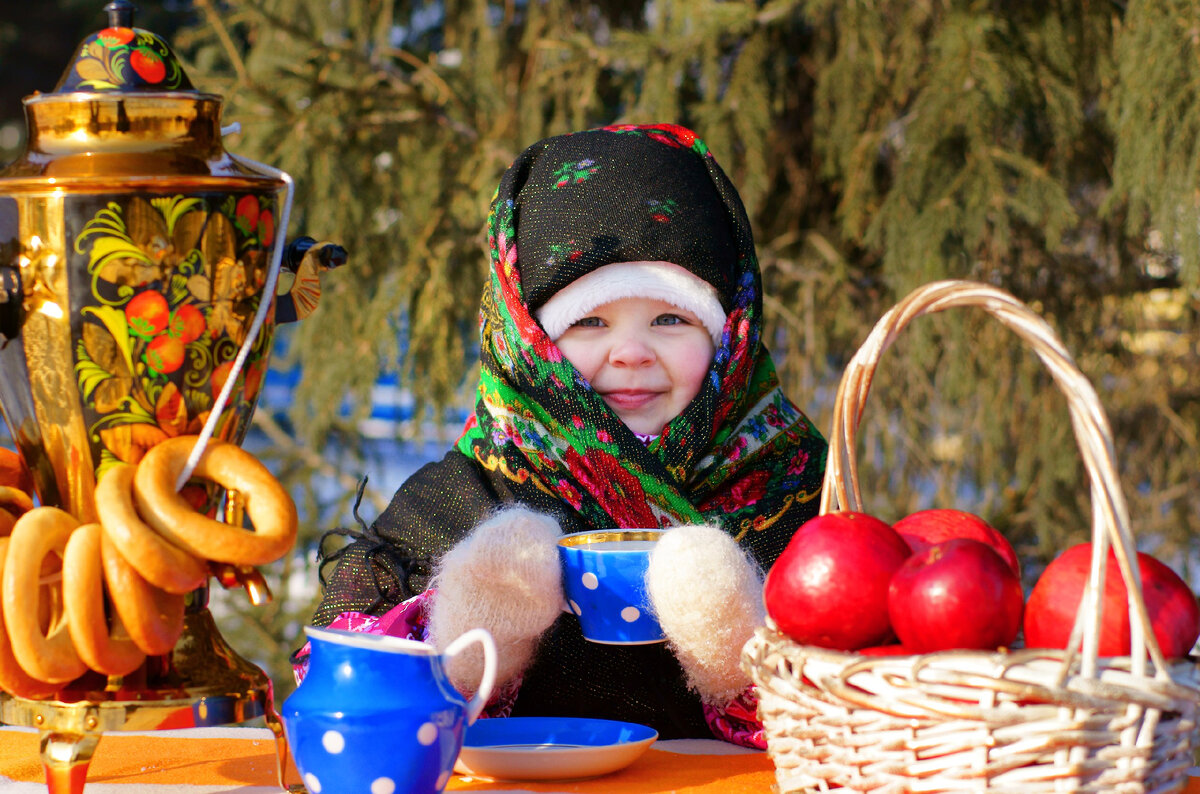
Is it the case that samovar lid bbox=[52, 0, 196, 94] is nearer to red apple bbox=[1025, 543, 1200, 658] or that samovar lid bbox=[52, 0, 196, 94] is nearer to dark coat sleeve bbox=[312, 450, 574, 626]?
dark coat sleeve bbox=[312, 450, 574, 626]

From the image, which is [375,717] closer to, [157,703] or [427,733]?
[427,733]

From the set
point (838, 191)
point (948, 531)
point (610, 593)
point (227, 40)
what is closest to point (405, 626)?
point (610, 593)

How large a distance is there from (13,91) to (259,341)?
7.04 meters

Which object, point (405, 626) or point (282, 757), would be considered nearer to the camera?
point (282, 757)

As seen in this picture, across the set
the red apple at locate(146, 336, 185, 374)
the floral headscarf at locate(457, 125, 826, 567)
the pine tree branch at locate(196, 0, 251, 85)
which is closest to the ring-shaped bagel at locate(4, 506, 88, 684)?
the red apple at locate(146, 336, 185, 374)

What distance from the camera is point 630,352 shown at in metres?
1.60

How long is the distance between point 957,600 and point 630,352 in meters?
0.78

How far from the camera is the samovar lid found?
106cm

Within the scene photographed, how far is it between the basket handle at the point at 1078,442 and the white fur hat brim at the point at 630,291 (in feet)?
1.69

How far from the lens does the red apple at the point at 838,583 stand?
3.17 feet

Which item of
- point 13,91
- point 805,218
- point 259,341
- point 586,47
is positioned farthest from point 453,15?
point 13,91

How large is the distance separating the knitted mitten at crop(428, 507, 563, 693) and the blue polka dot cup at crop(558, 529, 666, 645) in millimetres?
24

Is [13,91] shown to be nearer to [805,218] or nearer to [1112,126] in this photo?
[805,218]

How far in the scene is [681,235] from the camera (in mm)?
1628
